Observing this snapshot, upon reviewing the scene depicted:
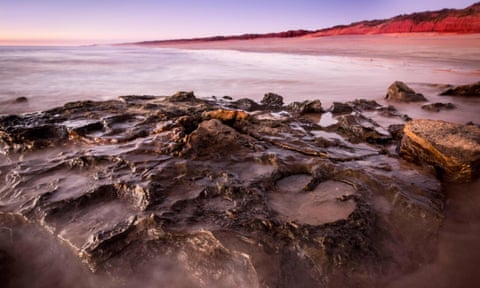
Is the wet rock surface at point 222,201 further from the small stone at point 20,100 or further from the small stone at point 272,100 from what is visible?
the small stone at point 20,100

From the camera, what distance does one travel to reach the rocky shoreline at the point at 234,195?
1339 millimetres

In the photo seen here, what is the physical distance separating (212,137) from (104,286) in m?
1.39

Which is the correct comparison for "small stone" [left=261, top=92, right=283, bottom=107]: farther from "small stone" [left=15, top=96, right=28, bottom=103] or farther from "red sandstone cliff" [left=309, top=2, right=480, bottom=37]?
"red sandstone cliff" [left=309, top=2, right=480, bottom=37]

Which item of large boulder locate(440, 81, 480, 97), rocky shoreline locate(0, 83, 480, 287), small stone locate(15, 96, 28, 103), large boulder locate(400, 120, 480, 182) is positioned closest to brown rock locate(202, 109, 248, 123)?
rocky shoreline locate(0, 83, 480, 287)

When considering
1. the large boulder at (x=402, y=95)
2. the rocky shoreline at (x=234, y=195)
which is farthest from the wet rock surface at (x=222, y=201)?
the large boulder at (x=402, y=95)

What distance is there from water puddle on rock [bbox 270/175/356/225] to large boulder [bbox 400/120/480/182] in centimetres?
81

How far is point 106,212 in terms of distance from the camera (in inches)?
63.9

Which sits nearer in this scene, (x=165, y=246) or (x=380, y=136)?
(x=165, y=246)

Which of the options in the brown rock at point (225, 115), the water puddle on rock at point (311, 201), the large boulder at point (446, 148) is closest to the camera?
the water puddle on rock at point (311, 201)

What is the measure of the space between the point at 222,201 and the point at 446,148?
5.84 ft

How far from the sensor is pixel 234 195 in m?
1.75

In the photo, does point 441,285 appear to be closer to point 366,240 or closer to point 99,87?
point 366,240

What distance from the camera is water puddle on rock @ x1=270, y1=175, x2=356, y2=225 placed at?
1.60 metres

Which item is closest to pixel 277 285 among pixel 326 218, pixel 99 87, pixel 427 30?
pixel 326 218
